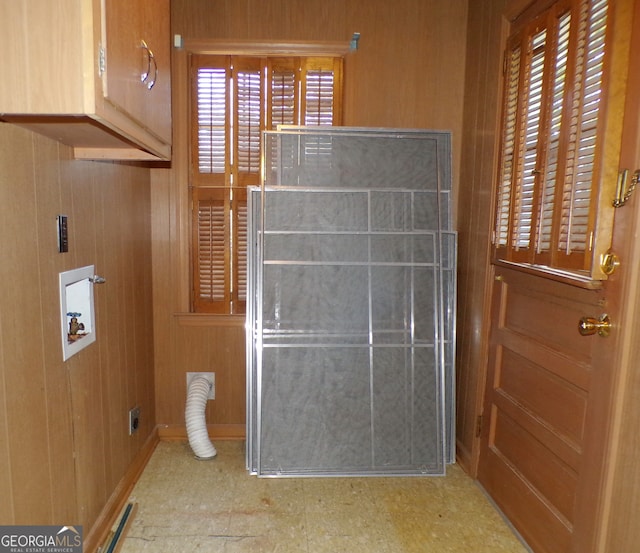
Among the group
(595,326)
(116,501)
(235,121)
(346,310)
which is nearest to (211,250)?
(235,121)

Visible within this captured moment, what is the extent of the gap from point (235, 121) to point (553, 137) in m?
1.58

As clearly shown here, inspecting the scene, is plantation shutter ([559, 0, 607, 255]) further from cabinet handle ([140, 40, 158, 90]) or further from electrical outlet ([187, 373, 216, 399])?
electrical outlet ([187, 373, 216, 399])

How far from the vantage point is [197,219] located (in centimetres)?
250

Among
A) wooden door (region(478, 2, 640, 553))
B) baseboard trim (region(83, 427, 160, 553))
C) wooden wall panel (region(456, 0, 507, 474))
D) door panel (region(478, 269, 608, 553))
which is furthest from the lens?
wooden wall panel (region(456, 0, 507, 474))

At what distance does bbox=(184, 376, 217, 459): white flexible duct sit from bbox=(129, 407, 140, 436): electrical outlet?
25 cm

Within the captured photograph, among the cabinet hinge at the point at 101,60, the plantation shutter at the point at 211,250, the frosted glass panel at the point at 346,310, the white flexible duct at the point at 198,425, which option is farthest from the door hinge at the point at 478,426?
the cabinet hinge at the point at 101,60

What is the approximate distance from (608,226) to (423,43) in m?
1.56

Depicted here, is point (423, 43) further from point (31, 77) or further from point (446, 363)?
point (31, 77)

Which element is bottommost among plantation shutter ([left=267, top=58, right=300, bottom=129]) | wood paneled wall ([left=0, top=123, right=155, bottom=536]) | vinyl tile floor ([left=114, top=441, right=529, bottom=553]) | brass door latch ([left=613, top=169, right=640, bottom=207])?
vinyl tile floor ([left=114, top=441, right=529, bottom=553])

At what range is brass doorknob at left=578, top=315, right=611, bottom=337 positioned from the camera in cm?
135

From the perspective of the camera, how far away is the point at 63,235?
1435mm

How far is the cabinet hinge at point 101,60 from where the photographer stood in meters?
0.96

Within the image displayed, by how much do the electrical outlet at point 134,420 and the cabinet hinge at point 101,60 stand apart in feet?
5.46

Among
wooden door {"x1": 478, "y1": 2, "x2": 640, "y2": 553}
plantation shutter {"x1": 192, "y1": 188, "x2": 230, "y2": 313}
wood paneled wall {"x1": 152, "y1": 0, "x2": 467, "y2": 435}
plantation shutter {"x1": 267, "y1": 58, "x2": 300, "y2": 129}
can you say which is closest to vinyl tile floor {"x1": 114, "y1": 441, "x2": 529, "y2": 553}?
wooden door {"x1": 478, "y1": 2, "x2": 640, "y2": 553}
